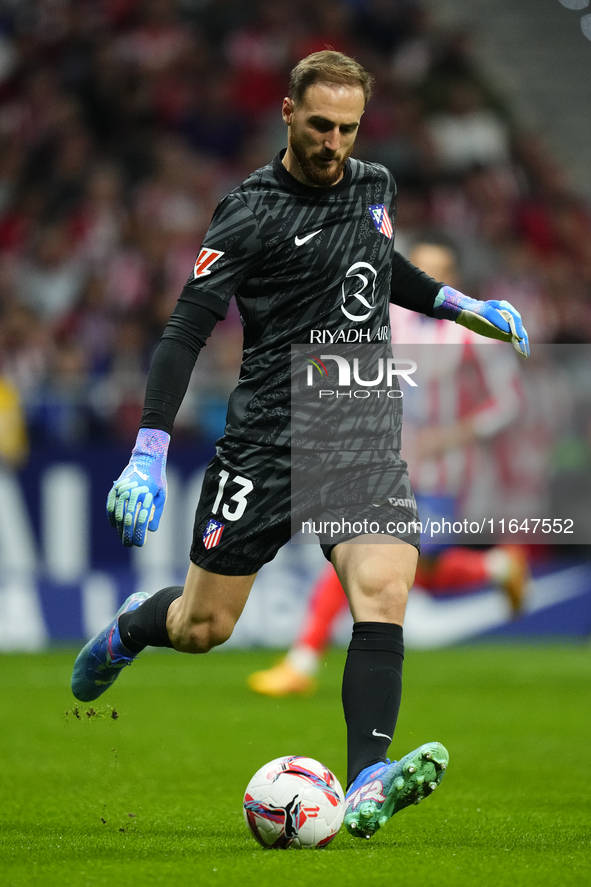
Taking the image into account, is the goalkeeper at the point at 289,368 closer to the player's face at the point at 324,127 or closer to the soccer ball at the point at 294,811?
the player's face at the point at 324,127

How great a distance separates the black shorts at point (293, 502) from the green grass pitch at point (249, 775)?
0.66 metres

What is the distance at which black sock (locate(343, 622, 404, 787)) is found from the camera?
3.57m

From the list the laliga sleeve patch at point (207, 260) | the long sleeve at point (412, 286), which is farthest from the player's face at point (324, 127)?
the long sleeve at point (412, 286)

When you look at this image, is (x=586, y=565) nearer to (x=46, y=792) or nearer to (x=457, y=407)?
(x=457, y=407)

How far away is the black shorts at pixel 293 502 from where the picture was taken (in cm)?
383

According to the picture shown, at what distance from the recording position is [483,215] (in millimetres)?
13297

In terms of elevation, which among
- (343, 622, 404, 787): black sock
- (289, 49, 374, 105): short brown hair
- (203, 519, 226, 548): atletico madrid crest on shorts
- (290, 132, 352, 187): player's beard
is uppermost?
(289, 49, 374, 105): short brown hair

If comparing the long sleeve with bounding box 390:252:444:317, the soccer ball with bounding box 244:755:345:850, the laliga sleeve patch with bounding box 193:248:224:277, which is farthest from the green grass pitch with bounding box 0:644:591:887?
the long sleeve with bounding box 390:252:444:317

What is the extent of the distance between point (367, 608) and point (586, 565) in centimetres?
686

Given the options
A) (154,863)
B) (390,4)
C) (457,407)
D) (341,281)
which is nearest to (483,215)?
(390,4)

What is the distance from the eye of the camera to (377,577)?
3668 millimetres

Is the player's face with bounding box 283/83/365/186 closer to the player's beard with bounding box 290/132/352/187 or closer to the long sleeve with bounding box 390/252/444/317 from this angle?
the player's beard with bounding box 290/132/352/187

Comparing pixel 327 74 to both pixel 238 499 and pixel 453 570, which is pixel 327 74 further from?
A: pixel 453 570

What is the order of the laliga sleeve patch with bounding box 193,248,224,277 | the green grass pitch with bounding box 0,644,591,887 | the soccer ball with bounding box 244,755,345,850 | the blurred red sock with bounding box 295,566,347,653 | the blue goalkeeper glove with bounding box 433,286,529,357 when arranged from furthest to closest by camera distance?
1. the blurred red sock with bounding box 295,566,347,653
2. the blue goalkeeper glove with bounding box 433,286,529,357
3. the laliga sleeve patch with bounding box 193,248,224,277
4. the soccer ball with bounding box 244,755,345,850
5. the green grass pitch with bounding box 0,644,591,887
